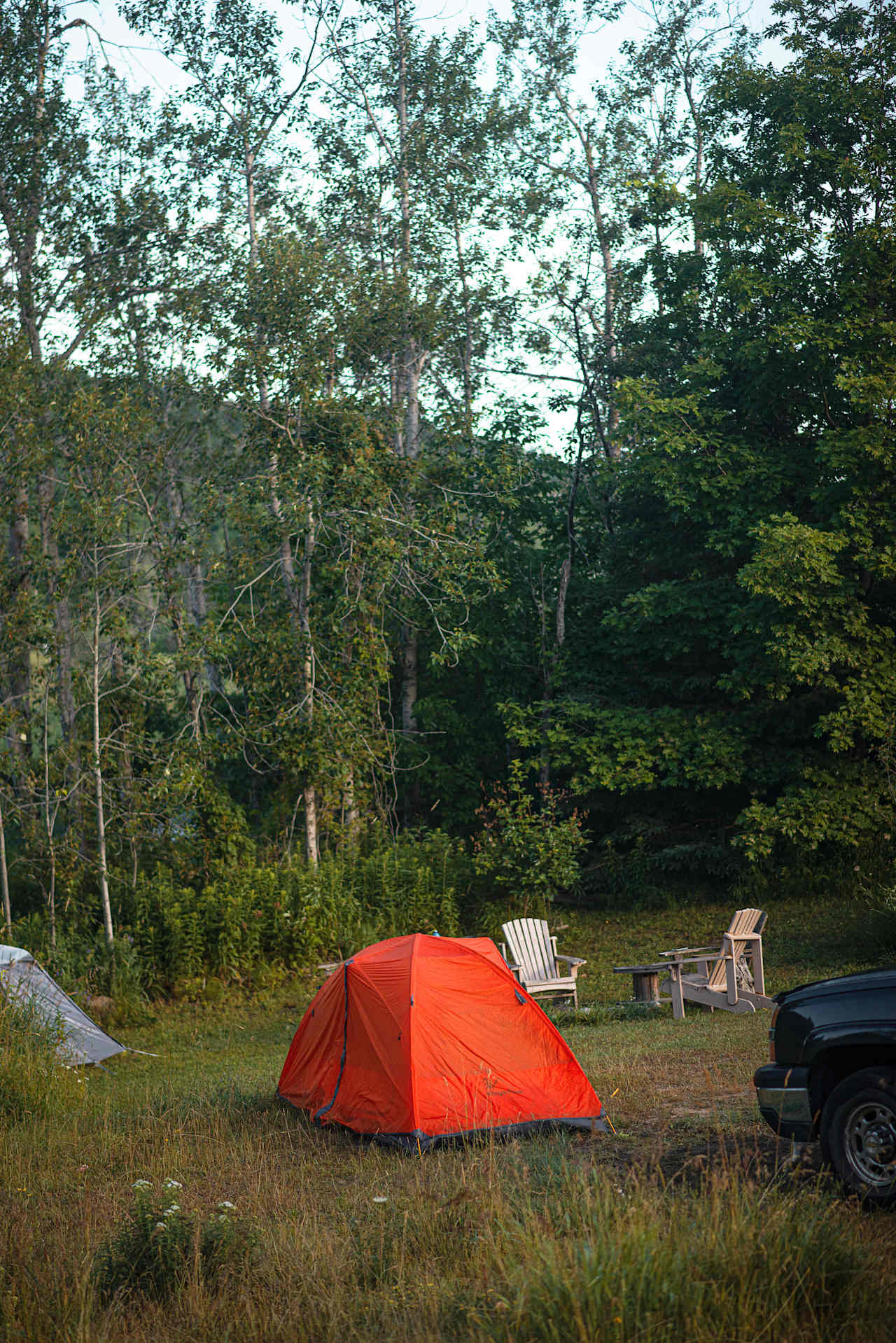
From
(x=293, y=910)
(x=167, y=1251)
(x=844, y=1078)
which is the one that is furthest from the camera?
(x=293, y=910)

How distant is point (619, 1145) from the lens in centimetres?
661

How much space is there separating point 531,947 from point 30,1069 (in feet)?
19.0

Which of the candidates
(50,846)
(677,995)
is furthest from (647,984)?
(50,846)

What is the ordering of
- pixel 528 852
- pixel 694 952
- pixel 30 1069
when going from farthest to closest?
pixel 528 852 → pixel 694 952 → pixel 30 1069

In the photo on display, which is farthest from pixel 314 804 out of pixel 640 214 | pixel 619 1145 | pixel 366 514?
pixel 640 214

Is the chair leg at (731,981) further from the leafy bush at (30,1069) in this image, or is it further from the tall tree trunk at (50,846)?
the tall tree trunk at (50,846)

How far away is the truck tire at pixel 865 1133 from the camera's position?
4.95 meters

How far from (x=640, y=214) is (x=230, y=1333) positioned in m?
17.7

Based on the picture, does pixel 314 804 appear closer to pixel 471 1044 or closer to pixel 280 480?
pixel 280 480

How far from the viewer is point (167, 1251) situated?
477 centimetres

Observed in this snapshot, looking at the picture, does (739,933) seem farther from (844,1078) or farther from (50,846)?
(50,846)

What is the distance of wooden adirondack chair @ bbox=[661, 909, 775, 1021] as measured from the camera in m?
11.0

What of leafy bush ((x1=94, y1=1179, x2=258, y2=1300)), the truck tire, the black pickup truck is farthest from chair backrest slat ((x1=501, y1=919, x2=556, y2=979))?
leafy bush ((x1=94, y1=1179, x2=258, y2=1300))

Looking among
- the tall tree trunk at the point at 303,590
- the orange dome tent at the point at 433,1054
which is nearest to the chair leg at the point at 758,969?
the orange dome tent at the point at 433,1054
